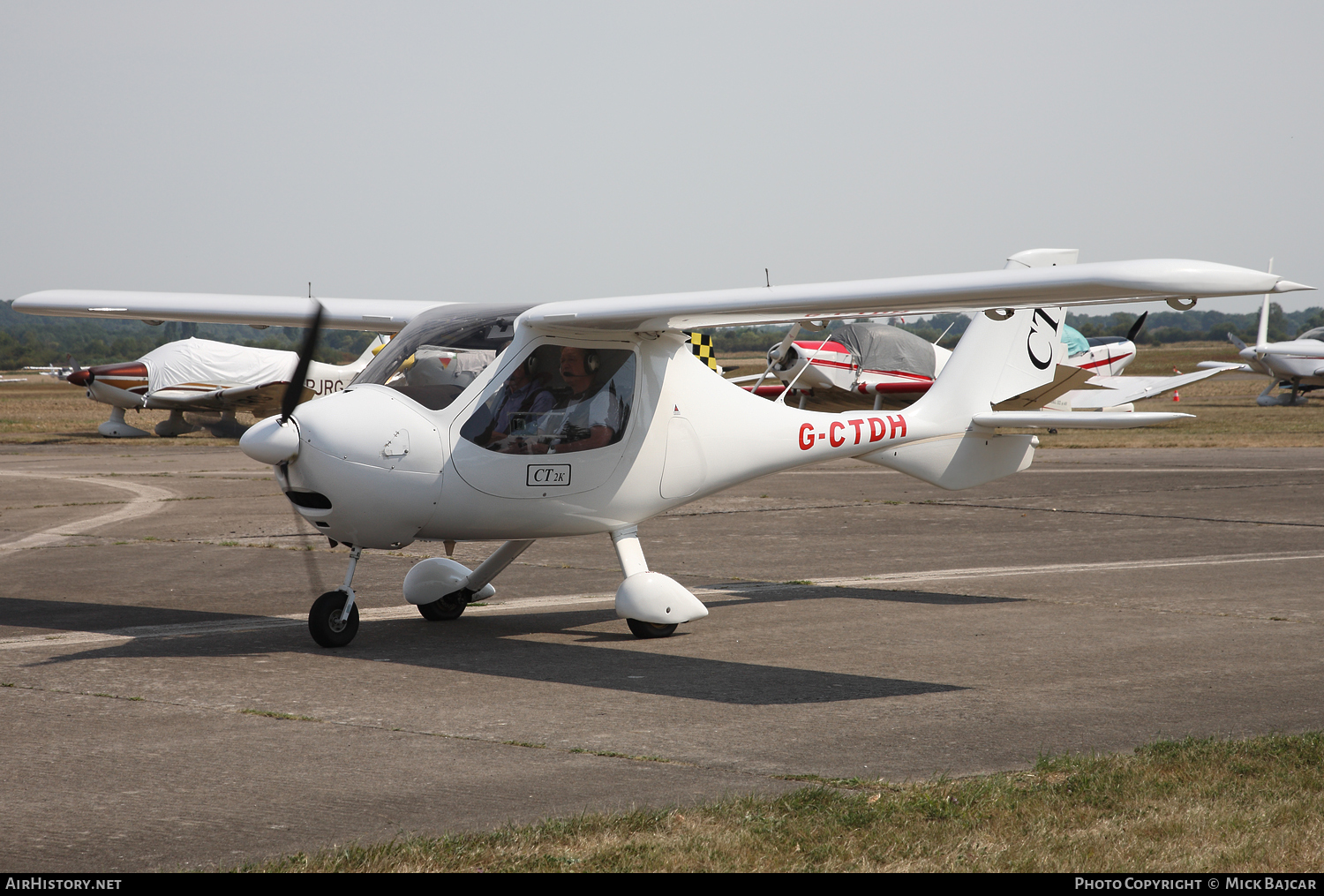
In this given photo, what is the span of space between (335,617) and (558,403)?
6.68ft

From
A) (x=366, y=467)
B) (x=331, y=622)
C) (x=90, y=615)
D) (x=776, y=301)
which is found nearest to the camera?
(x=366, y=467)

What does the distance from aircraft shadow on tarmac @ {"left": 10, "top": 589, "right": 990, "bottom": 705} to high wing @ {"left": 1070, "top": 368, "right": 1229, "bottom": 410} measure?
27456 millimetres

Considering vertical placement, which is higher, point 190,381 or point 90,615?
point 90,615

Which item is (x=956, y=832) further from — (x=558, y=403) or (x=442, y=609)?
(x=442, y=609)

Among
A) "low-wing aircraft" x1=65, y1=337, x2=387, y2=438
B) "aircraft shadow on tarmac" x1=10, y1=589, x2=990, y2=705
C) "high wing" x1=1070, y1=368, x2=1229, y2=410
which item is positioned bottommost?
"high wing" x1=1070, y1=368, x2=1229, y2=410

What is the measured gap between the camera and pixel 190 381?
33062 mm

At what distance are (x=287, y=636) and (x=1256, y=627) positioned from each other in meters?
6.78

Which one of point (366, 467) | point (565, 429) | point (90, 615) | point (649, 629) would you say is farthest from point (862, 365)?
point (366, 467)

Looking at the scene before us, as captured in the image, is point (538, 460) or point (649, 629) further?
point (649, 629)

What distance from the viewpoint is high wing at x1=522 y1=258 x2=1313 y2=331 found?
19.7 ft

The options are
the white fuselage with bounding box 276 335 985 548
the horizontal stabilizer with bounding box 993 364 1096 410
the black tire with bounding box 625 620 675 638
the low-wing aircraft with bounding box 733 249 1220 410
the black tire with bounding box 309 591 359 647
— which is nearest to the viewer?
the white fuselage with bounding box 276 335 985 548

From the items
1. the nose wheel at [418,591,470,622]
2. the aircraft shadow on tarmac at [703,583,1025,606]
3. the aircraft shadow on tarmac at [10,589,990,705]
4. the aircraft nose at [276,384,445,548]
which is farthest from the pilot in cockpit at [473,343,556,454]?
the aircraft shadow on tarmac at [703,583,1025,606]

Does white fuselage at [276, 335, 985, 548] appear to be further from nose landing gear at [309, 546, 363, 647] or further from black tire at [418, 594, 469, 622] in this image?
black tire at [418, 594, 469, 622]

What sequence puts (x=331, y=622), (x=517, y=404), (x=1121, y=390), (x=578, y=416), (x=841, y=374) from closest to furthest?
(x=331, y=622) → (x=517, y=404) → (x=578, y=416) → (x=841, y=374) → (x=1121, y=390)
